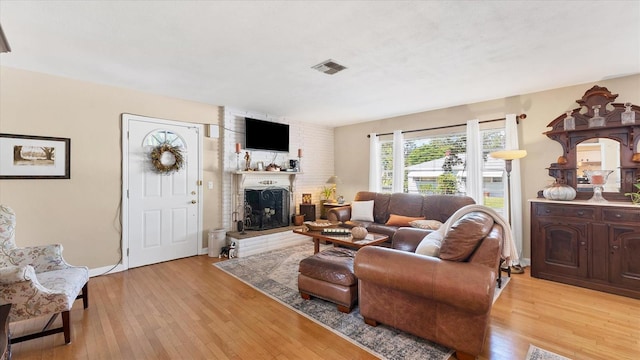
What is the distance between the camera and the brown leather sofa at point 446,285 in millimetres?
1745

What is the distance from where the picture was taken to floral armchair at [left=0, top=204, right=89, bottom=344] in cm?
190

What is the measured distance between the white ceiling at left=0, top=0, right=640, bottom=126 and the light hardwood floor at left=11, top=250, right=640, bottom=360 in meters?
2.52

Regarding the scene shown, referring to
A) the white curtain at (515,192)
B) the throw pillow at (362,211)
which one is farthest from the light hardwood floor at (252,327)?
the throw pillow at (362,211)

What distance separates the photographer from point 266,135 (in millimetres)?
5277

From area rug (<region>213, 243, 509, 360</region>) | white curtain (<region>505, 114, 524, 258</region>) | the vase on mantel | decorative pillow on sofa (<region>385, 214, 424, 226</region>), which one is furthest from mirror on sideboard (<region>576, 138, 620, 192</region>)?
decorative pillow on sofa (<region>385, 214, 424, 226</region>)

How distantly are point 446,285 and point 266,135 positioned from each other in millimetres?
4264

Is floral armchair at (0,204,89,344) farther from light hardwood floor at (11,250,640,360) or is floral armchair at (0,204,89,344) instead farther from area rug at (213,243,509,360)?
area rug at (213,243,509,360)

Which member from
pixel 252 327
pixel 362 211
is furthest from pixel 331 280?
pixel 362 211

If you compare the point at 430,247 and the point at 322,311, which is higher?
the point at 430,247

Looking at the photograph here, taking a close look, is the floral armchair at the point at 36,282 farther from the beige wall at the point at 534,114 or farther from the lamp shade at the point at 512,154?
the beige wall at the point at 534,114

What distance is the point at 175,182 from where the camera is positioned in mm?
4273

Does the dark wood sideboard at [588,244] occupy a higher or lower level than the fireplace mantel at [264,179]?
lower

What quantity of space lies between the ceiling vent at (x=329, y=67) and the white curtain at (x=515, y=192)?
281 centimetres

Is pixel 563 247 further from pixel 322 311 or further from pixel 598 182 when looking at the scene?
pixel 322 311
